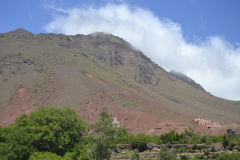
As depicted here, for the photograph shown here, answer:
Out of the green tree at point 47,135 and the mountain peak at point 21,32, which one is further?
the mountain peak at point 21,32

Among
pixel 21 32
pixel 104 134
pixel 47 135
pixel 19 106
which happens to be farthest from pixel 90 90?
pixel 21 32

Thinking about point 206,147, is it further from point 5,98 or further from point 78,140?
point 5,98

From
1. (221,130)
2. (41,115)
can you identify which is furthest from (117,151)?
(221,130)

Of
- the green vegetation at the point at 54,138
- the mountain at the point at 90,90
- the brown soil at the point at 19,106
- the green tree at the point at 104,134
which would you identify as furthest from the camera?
the mountain at the point at 90,90

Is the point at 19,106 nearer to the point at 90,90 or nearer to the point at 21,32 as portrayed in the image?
the point at 90,90

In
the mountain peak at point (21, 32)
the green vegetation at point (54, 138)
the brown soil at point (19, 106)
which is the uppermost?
the mountain peak at point (21, 32)

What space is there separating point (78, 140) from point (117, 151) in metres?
13.8

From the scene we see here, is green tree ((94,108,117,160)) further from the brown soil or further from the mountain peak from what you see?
the mountain peak

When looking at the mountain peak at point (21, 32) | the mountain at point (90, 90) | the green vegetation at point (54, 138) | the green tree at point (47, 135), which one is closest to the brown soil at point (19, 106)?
the mountain at point (90, 90)

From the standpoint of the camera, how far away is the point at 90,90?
90.0 m

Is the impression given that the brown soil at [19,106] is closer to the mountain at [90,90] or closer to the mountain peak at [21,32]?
the mountain at [90,90]

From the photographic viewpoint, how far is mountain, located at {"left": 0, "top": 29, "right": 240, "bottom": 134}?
79.3 metres

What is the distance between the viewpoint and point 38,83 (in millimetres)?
92812

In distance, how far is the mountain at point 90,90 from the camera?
260ft
